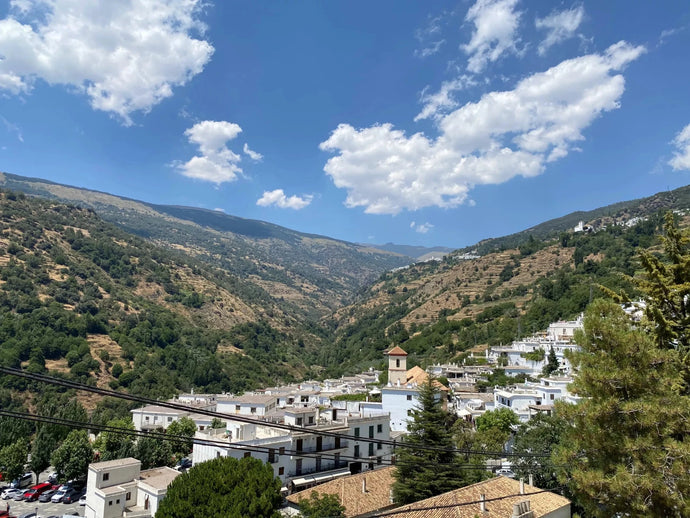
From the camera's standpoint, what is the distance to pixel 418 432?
27219 millimetres

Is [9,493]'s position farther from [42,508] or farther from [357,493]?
[357,493]

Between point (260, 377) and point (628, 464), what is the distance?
106797 mm

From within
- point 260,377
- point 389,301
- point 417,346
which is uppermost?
point 389,301

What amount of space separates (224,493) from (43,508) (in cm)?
2215

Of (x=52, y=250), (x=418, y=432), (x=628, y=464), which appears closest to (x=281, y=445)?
(x=418, y=432)

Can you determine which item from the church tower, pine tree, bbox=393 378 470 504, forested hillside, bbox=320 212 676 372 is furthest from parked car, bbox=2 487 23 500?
forested hillside, bbox=320 212 676 372

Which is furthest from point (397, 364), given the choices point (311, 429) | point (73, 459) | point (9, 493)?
point (9, 493)

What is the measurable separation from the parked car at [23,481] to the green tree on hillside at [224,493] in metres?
28.8

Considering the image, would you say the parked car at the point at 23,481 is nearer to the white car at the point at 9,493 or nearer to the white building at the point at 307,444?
the white car at the point at 9,493

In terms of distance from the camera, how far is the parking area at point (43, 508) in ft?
101

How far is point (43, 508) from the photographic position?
32.2m

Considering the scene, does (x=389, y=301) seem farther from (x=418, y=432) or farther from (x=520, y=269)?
(x=418, y=432)

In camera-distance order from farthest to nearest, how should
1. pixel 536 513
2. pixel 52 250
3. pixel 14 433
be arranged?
pixel 52 250 < pixel 14 433 < pixel 536 513

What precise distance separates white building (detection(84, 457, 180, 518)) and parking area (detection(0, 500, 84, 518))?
419 cm
